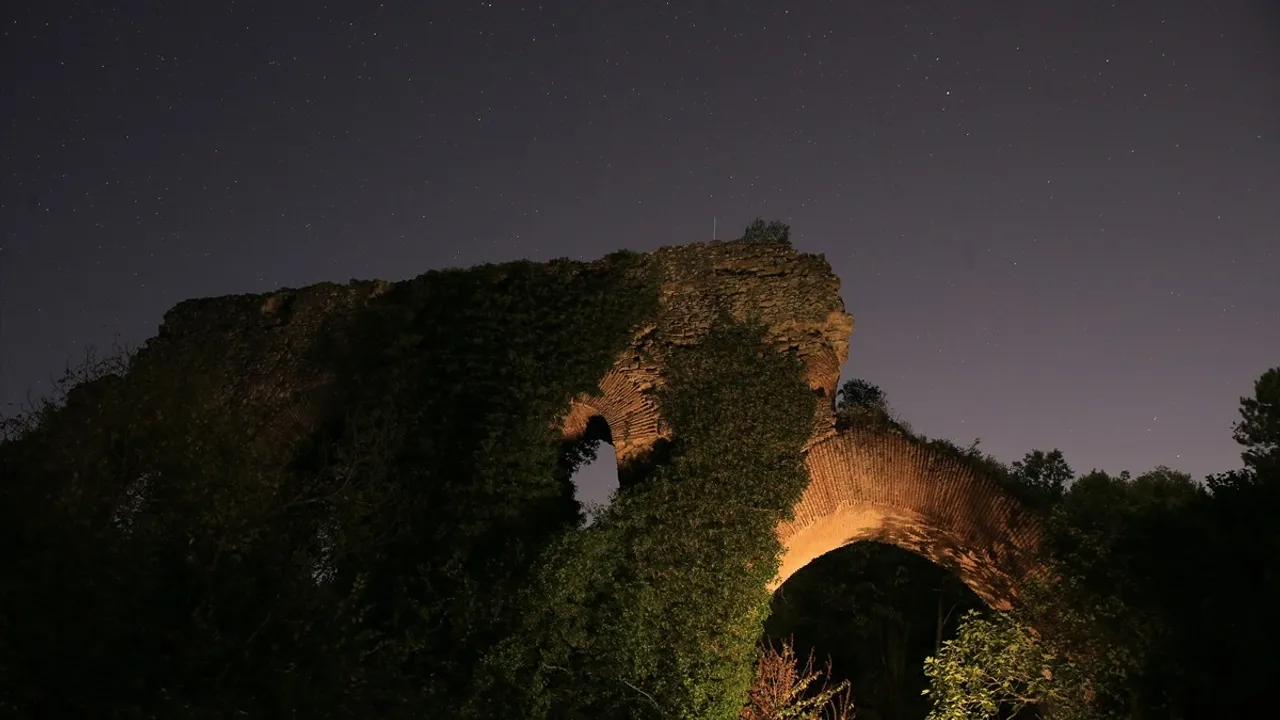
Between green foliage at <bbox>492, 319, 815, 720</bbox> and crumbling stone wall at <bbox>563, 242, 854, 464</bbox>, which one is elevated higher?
crumbling stone wall at <bbox>563, 242, 854, 464</bbox>

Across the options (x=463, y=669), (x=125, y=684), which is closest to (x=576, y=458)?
(x=463, y=669)

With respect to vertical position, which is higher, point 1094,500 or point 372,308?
point 372,308

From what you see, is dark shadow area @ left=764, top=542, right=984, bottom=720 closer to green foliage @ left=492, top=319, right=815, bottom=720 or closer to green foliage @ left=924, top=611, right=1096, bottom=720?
green foliage @ left=924, top=611, right=1096, bottom=720

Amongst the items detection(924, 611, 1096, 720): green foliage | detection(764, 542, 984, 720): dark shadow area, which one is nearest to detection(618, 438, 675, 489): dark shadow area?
detection(924, 611, 1096, 720): green foliage

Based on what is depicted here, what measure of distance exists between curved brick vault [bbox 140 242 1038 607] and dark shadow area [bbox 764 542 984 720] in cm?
1009

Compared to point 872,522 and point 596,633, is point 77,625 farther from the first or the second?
point 872,522

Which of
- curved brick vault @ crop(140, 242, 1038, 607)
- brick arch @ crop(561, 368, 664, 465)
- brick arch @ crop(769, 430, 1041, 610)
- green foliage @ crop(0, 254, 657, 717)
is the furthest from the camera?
brick arch @ crop(561, 368, 664, 465)


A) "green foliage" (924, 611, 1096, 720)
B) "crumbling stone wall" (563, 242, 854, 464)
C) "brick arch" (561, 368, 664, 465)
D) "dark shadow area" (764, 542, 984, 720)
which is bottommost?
"green foliage" (924, 611, 1096, 720)

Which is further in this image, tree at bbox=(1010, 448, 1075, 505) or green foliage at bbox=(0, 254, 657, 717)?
tree at bbox=(1010, 448, 1075, 505)

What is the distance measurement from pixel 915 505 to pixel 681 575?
2.46m

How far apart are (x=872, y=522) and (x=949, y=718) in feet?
6.44

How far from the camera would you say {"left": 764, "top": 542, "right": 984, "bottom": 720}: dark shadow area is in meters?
19.3

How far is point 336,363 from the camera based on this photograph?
1099 cm

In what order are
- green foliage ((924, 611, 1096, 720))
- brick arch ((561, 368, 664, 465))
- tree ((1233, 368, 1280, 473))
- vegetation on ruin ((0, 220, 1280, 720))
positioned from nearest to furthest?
vegetation on ruin ((0, 220, 1280, 720))
green foliage ((924, 611, 1096, 720))
brick arch ((561, 368, 664, 465))
tree ((1233, 368, 1280, 473))
